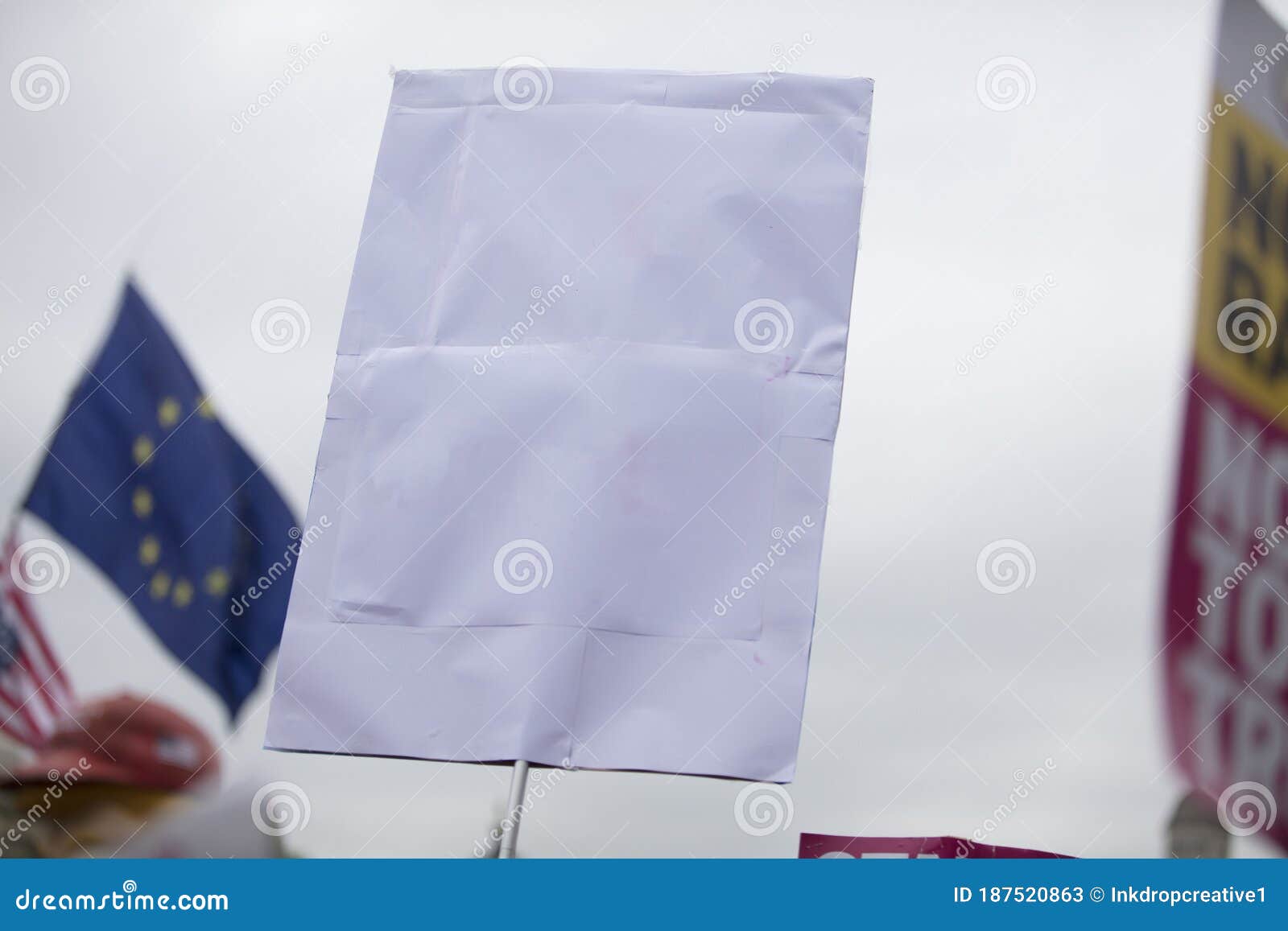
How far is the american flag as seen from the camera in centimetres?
558

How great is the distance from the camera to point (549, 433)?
4.88m

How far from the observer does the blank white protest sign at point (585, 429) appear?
15.0 feet

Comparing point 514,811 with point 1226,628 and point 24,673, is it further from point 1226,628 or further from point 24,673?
point 1226,628

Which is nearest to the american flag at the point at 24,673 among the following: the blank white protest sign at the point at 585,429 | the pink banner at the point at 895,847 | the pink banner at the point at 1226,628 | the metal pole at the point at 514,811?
the blank white protest sign at the point at 585,429

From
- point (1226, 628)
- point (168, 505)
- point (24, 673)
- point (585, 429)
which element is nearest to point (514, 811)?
point (585, 429)

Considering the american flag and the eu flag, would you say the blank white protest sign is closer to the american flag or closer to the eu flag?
the eu flag

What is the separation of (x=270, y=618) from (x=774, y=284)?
88.5 inches

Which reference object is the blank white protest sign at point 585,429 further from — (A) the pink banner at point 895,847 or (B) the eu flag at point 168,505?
(A) the pink banner at point 895,847

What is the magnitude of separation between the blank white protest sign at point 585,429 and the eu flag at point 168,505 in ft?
1.74

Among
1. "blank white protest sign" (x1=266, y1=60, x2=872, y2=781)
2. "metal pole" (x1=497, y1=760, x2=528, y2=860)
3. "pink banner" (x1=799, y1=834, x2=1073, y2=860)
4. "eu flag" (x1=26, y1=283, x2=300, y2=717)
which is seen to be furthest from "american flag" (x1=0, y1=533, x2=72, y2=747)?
"pink banner" (x1=799, y1=834, x2=1073, y2=860)

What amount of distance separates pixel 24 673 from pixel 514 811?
8.05 feet

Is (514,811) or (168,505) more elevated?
(168,505)

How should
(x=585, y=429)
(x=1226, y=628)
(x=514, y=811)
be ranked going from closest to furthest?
(x=514, y=811), (x=585, y=429), (x=1226, y=628)

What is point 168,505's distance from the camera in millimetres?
5648
